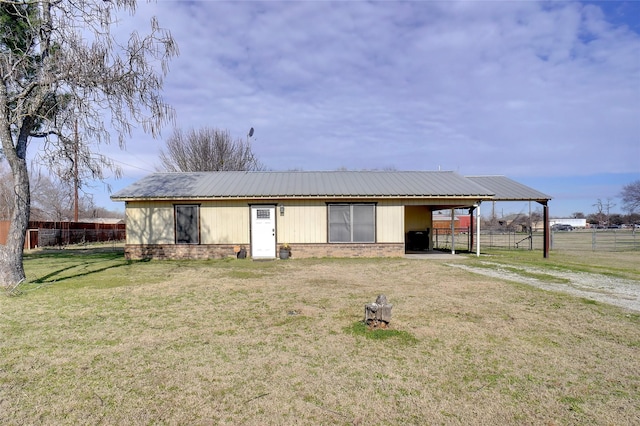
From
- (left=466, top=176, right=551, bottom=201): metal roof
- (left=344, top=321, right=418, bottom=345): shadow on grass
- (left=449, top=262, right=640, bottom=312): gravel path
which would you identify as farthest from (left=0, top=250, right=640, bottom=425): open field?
(left=466, top=176, right=551, bottom=201): metal roof

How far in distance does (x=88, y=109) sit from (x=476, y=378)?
886 centimetres

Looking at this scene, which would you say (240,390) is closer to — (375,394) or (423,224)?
(375,394)

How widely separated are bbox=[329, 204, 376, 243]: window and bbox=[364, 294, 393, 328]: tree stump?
8.66 m

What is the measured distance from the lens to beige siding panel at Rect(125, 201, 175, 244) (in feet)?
44.9

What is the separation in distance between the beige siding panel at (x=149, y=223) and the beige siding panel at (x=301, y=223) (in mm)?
4237

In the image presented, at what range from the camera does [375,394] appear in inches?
124

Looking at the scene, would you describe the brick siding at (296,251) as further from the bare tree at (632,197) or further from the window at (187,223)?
the bare tree at (632,197)

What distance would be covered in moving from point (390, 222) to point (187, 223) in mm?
7799

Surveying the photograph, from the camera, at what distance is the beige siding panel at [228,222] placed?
1359 centimetres

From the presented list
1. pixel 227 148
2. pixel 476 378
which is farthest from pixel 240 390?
pixel 227 148

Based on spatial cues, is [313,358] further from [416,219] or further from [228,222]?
[416,219]

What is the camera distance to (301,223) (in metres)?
13.6

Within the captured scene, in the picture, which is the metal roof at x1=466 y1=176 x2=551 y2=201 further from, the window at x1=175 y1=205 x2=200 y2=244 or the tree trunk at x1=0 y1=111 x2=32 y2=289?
the tree trunk at x1=0 y1=111 x2=32 y2=289

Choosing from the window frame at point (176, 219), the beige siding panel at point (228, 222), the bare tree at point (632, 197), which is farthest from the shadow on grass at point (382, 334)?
the bare tree at point (632, 197)
